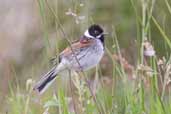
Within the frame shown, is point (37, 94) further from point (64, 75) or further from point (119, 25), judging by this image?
point (119, 25)

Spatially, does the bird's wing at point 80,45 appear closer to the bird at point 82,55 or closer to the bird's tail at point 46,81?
the bird at point 82,55

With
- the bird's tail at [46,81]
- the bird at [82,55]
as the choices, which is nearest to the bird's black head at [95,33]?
the bird at [82,55]

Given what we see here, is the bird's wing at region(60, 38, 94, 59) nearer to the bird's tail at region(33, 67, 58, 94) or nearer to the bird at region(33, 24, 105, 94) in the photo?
the bird at region(33, 24, 105, 94)

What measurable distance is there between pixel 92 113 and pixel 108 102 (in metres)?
0.11

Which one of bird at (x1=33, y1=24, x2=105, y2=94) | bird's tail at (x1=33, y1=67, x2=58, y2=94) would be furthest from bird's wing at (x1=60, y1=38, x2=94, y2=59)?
bird's tail at (x1=33, y1=67, x2=58, y2=94)

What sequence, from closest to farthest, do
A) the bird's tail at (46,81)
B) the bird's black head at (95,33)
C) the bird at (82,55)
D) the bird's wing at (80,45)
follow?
1. the bird's tail at (46,81)
2. the bird at (82,55)
3. the bird's wing at (80,45)
4. the bird's black head at (95,33)

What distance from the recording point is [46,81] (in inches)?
179

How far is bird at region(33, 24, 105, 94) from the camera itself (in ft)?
15.0

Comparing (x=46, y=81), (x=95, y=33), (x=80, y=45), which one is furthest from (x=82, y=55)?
(x=46, y=81)

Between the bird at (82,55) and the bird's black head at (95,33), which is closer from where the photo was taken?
the bird at (82,55)

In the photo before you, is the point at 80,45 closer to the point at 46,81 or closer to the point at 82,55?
the point at 82,55

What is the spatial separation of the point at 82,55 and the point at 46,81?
506 millimetres

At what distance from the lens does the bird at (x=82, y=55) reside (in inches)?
180

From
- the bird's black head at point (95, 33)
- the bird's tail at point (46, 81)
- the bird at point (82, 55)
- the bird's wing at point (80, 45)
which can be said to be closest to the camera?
the bird's tail at point (46, 81)
